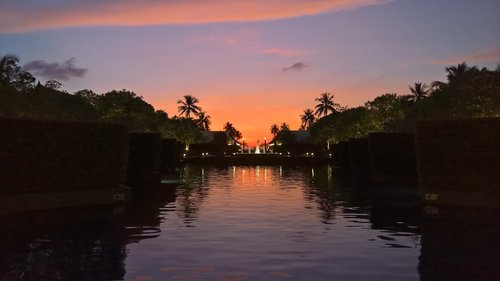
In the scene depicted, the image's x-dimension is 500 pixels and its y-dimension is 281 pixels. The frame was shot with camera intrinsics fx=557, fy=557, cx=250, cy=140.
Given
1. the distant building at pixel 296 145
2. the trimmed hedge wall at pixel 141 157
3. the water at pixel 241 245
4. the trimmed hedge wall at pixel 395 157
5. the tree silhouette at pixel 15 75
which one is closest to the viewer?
the water at pixel 241 245

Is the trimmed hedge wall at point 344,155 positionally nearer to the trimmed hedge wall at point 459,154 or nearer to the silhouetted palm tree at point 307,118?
the trimmed hedge wall at point 459,154

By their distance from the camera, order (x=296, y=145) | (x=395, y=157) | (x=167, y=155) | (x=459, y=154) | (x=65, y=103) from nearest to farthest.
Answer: (x=459, y=154) → (x=395, y=157) → (x=167, y=155) → (x=65, y=103) → (x=296, y=145)

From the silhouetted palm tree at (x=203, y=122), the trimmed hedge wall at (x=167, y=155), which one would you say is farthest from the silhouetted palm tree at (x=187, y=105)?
the trimmed hedge wall at (x=167, y=155)

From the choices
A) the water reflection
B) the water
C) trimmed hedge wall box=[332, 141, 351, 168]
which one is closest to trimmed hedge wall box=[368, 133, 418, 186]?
the water

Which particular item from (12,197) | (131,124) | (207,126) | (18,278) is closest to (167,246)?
(18,278)

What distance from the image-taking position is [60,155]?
1938cm

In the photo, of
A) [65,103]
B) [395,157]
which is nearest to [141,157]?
[395,157]

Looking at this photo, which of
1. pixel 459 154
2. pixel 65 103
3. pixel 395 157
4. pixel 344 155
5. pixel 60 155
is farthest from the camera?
pixel 65 103

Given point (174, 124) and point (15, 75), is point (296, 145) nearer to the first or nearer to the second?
point (174, 124)

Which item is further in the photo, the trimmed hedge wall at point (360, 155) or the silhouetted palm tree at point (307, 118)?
the silhouetted palm tree at point (307, 118)

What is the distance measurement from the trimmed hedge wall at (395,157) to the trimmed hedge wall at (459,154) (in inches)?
509

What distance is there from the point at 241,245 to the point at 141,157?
79.0 feet

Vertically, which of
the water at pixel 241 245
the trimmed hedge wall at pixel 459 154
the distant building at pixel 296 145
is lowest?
the water at pixel 241 245

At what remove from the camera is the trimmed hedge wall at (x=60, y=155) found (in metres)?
18.0
